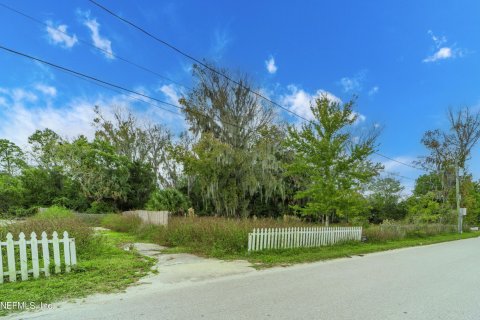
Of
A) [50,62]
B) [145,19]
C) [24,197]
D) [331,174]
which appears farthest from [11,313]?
[24,197]

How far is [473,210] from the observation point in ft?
103

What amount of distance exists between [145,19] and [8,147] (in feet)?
98.3

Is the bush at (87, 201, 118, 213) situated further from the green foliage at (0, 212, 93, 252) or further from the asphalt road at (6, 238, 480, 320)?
the asphalt road at (6, 238, 480, 320)

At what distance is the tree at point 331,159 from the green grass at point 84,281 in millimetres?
8151

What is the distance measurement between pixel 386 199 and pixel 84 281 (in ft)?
114

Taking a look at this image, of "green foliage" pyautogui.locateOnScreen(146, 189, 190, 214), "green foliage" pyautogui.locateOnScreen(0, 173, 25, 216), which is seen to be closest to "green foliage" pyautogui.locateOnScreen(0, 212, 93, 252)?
"green foliage" pyautogui.locateOnScreen(146, 189, 190, 214)

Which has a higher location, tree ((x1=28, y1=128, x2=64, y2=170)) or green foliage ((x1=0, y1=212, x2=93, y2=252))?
tree ((x1=28, y1=128, x2=64, y2=170))

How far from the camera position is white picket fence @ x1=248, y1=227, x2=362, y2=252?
9688 millimetres

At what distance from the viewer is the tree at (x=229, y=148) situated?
21859 millimetres

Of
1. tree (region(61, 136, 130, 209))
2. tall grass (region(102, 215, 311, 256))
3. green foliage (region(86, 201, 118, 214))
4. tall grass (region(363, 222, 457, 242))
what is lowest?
tall grass (region(363, 222, 457, 242))

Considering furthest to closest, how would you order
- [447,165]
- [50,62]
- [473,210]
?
[473,210] < [447,165] < [50,62]

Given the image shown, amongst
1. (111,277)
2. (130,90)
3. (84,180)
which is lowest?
(111,277)

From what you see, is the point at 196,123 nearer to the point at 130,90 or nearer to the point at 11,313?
the point at 130,90

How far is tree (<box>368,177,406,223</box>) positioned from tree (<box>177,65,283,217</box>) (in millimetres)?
12981
